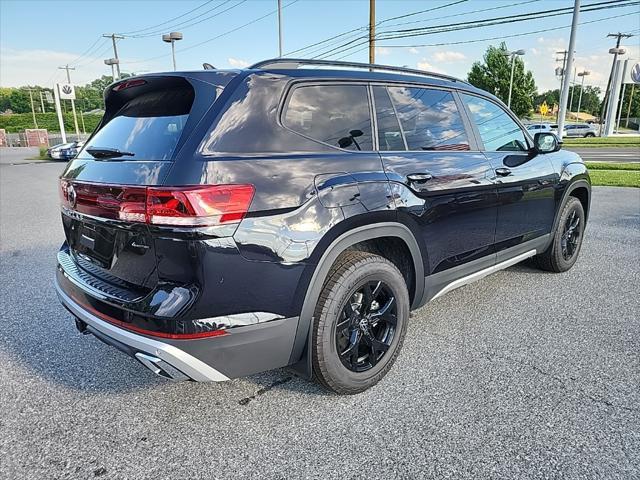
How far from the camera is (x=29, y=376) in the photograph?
9.29ft

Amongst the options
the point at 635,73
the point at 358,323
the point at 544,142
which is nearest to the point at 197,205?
the point at 358,323

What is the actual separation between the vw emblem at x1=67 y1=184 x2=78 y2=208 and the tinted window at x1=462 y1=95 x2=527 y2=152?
2734 millimetres

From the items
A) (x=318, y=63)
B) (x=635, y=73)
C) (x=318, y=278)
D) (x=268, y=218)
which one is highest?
(x=635, y=73)

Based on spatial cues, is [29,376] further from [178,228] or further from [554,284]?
[554,284]

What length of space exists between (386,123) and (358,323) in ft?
4.00

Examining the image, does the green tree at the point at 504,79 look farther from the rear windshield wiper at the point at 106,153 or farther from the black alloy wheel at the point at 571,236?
the rear windshield wiper at the point at 106,153

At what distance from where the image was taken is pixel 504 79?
4331 cm

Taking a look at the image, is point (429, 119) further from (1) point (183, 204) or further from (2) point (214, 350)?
(2) point (214, 350)

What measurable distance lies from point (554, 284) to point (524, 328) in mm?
1177

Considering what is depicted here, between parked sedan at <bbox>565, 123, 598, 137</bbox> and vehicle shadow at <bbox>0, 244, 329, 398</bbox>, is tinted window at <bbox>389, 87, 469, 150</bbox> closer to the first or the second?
vehicle shadow at <bbox>0, 244, 329, 398</bbox>

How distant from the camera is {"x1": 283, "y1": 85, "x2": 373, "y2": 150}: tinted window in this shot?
2.31 m

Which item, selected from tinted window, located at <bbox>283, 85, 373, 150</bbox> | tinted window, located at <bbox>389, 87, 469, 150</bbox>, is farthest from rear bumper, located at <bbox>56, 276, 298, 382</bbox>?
tinted window, located at <bbox>389, 87, 469, 150</bbox>

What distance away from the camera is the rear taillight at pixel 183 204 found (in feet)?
6.22

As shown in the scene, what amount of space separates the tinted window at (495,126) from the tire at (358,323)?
1.56m
